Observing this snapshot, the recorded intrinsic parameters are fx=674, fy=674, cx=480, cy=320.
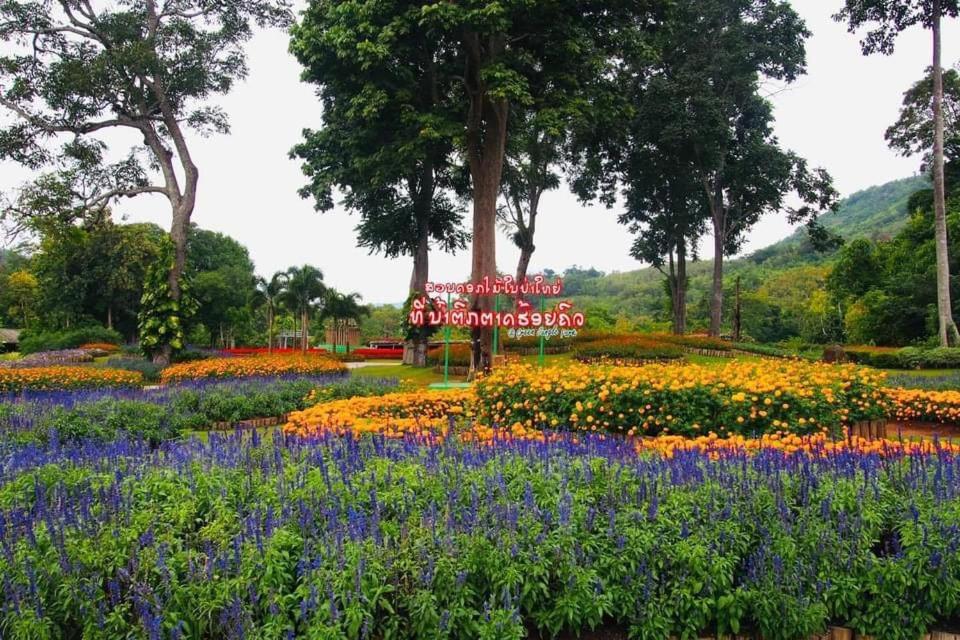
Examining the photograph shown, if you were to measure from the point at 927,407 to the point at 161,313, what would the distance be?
2140cm

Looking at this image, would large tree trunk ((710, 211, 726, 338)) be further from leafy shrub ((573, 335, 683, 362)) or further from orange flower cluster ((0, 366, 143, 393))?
orange flower cluster ((0, 366, 143, 393))

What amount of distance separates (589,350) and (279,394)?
12675mm

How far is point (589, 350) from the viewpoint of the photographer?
72.6 ft

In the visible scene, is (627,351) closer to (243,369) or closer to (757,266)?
(243,369)

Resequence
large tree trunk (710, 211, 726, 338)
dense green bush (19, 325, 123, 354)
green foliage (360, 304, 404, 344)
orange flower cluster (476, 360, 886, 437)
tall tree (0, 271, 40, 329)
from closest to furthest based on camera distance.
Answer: orange flower cluster (476, 360, 886, 437)
large tree trunk (710, 211, 726, 338)
dense green bush (19, 325, 123, 354)
tall tree (0, 271, 40, 329)
green foliage (360, 304, 404, 344)

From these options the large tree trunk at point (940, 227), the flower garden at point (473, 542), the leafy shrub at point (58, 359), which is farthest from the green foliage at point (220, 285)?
the flower garden at point (473, 542)

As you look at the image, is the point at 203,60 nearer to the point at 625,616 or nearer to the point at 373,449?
the point at 373,449

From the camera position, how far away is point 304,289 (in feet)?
129

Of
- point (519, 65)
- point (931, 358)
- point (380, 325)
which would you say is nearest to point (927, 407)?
point (931, 358)

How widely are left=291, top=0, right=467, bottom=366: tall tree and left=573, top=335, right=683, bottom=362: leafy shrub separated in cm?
596

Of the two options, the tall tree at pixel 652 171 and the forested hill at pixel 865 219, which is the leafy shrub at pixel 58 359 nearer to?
the tall tree at pixel 652 171

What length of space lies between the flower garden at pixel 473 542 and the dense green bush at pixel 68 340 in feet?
123

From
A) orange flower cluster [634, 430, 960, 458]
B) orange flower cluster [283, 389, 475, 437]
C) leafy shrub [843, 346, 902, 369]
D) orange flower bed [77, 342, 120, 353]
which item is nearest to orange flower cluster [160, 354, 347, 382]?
orange flower cluster [283, 389, 475, 437]

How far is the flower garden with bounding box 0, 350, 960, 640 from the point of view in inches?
107
